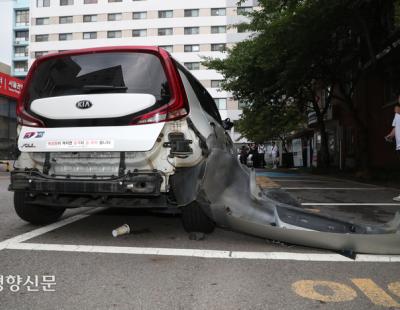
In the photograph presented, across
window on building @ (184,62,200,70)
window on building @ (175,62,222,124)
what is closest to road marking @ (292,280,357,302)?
window on building @ (175,62,222,124)

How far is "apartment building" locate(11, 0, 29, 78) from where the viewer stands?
232 ft

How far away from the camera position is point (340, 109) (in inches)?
1056

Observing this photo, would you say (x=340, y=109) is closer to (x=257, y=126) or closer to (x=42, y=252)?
(x=257, y=126)

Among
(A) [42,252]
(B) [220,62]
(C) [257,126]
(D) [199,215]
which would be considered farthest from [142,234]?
(C) [257,126]

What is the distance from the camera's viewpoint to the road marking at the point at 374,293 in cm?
298

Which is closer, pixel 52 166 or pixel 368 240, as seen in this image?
pixel 368 240

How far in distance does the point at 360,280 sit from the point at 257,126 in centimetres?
3281

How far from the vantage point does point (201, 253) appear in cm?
431

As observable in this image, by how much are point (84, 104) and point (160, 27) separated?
5867 centimetres

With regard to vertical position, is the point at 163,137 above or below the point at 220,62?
below

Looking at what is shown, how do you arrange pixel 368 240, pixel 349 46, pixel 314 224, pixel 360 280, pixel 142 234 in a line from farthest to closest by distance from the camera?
pixel 349 46
pixel 142 234
pixel 314 224
pixel 368 240
pixel 360 280

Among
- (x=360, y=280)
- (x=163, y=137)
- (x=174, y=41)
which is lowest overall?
(x=360, y=280)

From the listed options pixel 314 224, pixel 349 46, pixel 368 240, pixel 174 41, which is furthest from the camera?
pixel 174 41

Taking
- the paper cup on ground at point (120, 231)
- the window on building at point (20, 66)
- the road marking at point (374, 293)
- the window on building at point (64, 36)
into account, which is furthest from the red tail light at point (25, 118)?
the window on building at point (20, 66)
